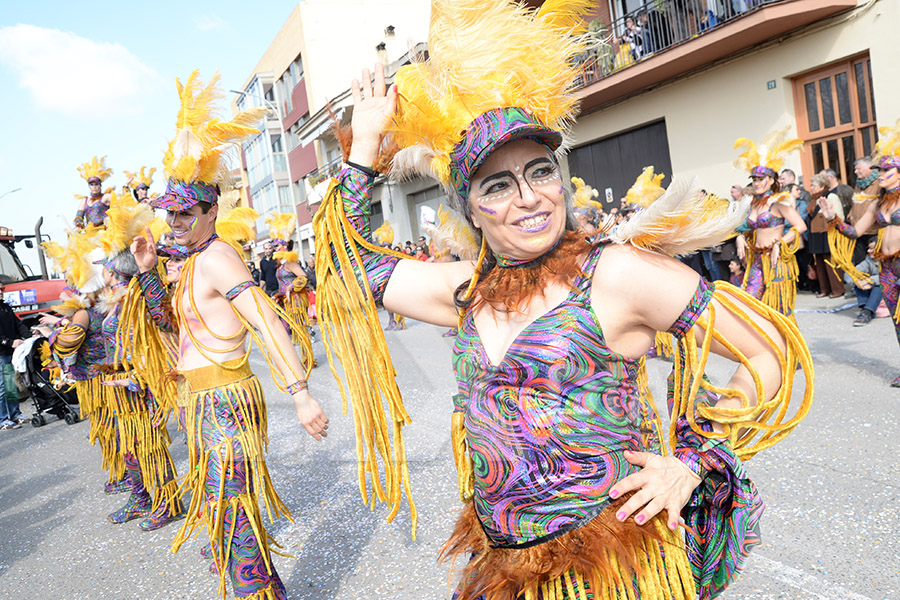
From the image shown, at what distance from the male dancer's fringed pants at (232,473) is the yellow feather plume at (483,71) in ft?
5.39

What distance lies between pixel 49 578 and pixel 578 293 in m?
3.87

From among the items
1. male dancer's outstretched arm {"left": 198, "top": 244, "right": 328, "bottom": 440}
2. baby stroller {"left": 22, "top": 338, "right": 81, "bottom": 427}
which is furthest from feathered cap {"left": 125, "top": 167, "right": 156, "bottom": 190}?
male dancer's outstretched arm {"left": 198, "top": 244, "right": 328, "bottom": 440}

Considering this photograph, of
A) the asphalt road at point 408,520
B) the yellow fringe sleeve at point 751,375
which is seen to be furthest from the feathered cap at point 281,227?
the yellow fringe sleeve at point 751,375

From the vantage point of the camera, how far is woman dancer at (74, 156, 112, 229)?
7184 mm

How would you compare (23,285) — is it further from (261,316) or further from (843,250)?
(843,250)

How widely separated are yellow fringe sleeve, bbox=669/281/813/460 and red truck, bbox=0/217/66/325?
37.9ft

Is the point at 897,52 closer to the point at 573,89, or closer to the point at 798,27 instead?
the point at 798,27

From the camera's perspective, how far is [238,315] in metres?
2.75

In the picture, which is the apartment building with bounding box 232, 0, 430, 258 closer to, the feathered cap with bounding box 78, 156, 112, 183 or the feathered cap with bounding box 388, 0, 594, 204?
the feathered cap with bounding box 78, 156, 112, 183

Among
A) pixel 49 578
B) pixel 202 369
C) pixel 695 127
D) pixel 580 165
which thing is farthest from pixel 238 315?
pixel 580 165

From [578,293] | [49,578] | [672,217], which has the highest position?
[672,217]

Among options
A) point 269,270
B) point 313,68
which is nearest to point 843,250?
point 269,270

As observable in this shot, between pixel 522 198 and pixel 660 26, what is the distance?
1153 centimetres

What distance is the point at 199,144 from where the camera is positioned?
3.06 meters
